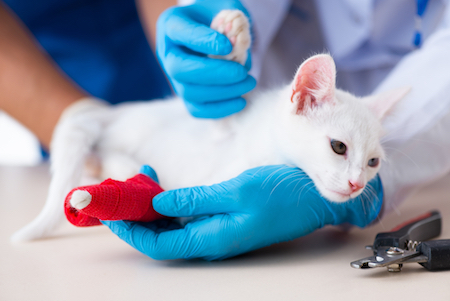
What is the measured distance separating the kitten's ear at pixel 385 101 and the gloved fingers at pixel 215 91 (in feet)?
1.20

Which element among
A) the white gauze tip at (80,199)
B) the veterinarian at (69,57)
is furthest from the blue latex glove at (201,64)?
the veterinarian at (69,57)

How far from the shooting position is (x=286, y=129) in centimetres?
97

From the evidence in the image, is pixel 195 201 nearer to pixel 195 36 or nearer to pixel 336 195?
pixel 336 195

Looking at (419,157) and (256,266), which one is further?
(419,157)

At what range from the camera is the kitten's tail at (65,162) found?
104 centimetres

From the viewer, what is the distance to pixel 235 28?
1069 millimetres

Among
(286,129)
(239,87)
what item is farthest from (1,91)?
(286,129)

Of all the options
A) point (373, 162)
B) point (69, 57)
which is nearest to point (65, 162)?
point (373, 162)

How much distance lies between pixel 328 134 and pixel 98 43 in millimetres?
2416

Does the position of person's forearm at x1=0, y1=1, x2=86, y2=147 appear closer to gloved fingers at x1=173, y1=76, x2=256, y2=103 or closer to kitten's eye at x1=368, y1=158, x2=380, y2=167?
gloved fingers at x1=173, y1=76, x2=256, y2=103

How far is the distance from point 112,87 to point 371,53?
1.95 metres

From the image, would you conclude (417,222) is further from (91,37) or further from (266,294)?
(91,37)

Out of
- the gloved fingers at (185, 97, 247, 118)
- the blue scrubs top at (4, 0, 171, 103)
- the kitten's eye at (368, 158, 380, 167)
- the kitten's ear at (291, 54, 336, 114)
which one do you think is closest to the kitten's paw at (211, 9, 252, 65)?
the gloved fingers at (185, 97, 247, 118)

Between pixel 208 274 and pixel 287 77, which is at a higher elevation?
pixel 287 77
